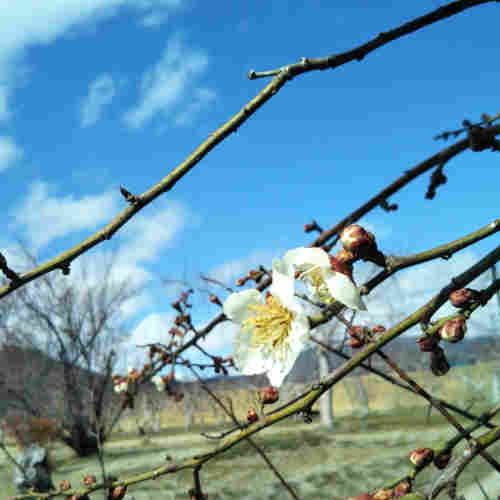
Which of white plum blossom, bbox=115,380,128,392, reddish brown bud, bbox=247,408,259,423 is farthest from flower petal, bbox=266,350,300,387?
white plum blossom, bbox=115,380,128,392

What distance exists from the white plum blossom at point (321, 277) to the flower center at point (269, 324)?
5 centimetres

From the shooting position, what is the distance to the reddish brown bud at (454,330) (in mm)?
485

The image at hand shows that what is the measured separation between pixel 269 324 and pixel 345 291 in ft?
0.45

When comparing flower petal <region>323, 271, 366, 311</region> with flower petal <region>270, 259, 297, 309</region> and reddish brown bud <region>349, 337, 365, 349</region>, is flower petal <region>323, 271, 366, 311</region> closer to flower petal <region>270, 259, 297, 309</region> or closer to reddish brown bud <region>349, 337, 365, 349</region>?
flower petal <region>270, 259, 297, 309</region>

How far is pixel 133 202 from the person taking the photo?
0.52 meters

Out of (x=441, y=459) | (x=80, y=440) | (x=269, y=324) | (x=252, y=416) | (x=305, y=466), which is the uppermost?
(x=269, y=324)

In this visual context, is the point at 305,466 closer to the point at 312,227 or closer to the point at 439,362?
the point at 312,227

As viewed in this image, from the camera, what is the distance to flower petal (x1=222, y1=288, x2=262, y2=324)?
1.79 ft

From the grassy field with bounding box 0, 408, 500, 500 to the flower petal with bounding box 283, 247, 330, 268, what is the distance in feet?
14.3

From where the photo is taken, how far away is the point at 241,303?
0.55 meters

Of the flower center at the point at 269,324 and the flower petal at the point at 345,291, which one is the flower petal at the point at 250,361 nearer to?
the flower center at the point at 269,324

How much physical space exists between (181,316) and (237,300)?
1.27 meters

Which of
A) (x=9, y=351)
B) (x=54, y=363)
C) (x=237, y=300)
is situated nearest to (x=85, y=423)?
(x=54, y=363)

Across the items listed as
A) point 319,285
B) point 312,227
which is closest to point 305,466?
point 312,227
